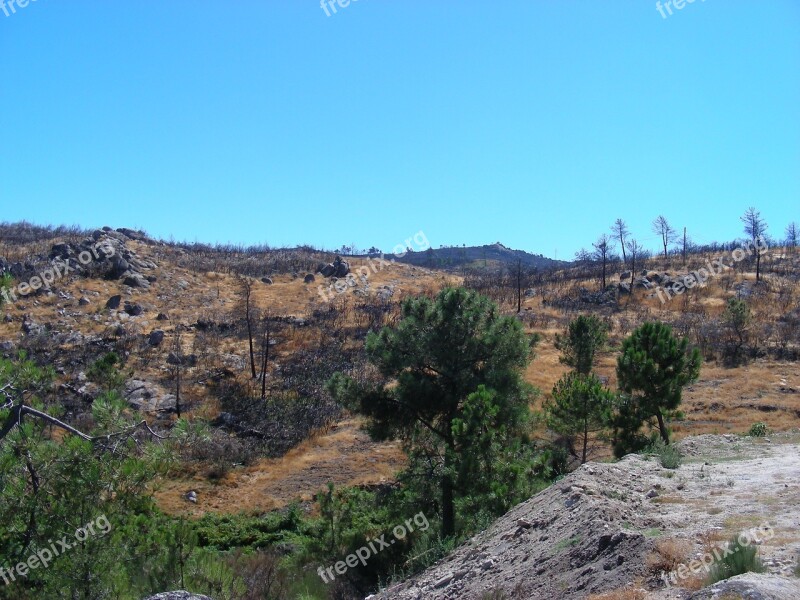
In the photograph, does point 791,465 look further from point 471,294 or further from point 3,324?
point 3,324

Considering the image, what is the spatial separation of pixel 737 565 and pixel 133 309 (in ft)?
152

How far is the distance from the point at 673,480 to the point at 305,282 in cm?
5104

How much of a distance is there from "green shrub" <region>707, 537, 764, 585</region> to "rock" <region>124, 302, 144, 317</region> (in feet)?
150

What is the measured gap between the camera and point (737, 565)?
5227 mm

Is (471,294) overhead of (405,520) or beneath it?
overhead

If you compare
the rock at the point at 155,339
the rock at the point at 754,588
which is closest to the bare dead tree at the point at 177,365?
the rock at the point at 155,339

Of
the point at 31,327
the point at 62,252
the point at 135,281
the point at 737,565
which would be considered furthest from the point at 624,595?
the point at 62,252

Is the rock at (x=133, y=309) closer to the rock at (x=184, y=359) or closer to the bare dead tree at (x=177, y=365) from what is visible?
the bare dead tree at (x=177, y=365)

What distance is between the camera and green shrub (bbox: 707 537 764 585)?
5.20 m

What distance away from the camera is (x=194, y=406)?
32.4m

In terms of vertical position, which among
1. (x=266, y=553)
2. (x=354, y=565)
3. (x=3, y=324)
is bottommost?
(x=266, y=553)

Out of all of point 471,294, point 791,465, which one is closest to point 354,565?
point 471,294

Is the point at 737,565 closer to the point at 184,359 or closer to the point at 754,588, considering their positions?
the point at 754,588

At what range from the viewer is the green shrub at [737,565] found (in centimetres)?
520
